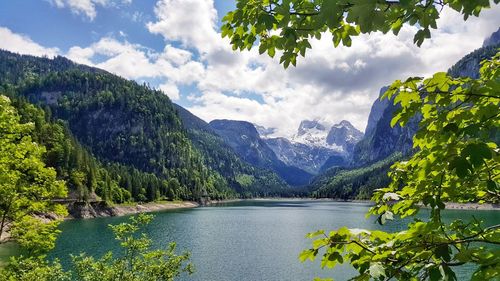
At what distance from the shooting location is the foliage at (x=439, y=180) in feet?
13.6

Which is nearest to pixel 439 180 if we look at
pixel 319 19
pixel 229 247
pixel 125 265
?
pixel 319 19

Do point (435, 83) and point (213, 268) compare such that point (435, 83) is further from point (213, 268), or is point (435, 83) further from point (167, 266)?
point (213, 268)

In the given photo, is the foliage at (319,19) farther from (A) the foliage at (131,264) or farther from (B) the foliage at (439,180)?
(A) the foliage at (131,264)

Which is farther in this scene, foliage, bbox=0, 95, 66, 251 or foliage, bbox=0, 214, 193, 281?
foliage, bbox=0, 214, 193, 281

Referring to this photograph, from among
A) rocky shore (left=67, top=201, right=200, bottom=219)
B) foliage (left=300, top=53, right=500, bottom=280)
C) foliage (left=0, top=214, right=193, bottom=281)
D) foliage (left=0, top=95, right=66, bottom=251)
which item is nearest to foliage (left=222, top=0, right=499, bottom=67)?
foliage (left=300, top=53, right=500, bottom=280)

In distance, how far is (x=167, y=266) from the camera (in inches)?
937

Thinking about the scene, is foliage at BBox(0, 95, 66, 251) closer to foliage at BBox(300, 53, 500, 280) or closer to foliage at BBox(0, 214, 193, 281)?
foliage at BBox(0, 214, 193, 281)

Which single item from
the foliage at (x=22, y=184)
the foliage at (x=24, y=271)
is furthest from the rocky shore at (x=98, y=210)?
the foliage at (x=24, y=271)

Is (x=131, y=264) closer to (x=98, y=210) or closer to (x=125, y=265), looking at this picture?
(x=125, y=265)

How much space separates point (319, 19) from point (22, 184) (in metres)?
21.0

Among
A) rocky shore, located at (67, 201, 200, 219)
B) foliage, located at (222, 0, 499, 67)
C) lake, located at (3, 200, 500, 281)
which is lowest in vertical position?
lake, located at (3, 200, 500, 281)

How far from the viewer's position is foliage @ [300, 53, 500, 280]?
4.16m

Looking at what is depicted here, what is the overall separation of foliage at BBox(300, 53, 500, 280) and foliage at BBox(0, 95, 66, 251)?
1834 centimetres

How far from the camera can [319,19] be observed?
3.56 metres
